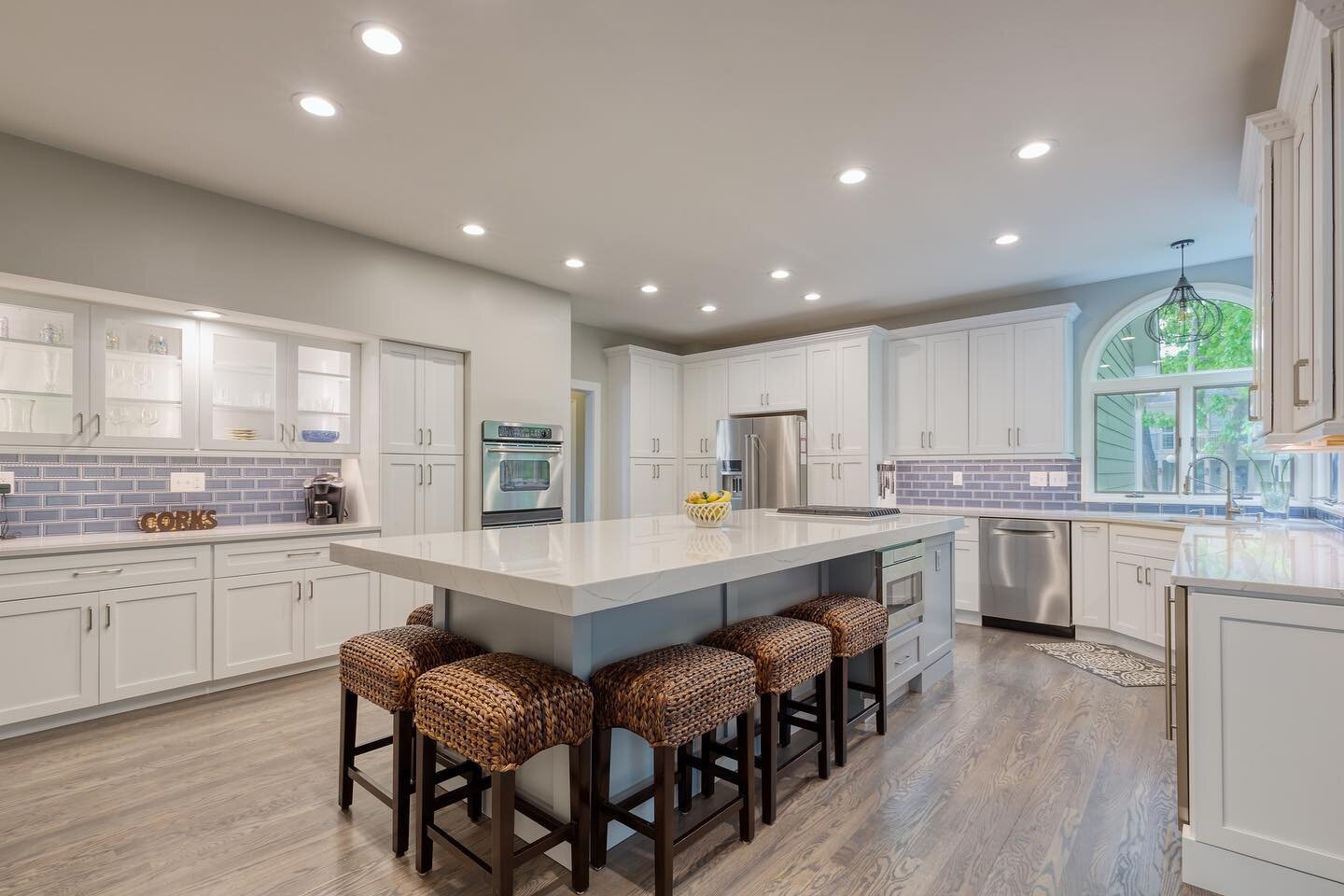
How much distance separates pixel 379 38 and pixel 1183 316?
467 cm

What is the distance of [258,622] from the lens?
3.49m

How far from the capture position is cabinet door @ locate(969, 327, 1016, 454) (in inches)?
199

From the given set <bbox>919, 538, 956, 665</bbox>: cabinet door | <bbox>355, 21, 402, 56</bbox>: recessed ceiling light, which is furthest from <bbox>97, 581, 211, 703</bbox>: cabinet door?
<bbox>919, 538, 956, 665</bbox>: cabinet door

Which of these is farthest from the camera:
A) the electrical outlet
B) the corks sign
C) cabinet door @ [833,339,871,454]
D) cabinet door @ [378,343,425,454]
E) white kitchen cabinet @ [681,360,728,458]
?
white kitchen cabinet @ [681,360,728,458]

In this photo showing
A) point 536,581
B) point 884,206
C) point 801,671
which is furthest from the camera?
point 884,206

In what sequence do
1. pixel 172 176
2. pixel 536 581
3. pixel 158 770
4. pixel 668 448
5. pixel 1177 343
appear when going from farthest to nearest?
pixel 668 448 < pixel 1177 343 < pixel 172 176 < pixel 158 770 < pixel 536 581

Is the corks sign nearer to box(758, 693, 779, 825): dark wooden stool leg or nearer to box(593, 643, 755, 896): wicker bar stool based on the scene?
box(593, 643, 755, 896): wicker bar stool

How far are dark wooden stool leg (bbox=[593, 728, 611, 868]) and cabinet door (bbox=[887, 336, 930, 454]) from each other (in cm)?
445

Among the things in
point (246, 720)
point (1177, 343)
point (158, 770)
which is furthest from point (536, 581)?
point (1177, 343)

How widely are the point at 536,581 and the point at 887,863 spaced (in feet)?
4.58

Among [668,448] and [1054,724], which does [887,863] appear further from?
[668,448]

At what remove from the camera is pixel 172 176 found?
3148 mm

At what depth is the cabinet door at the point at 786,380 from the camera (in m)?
5.91

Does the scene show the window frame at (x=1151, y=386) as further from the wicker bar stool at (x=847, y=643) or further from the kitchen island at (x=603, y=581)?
the wicker bar stool at (x=847, y=643)
